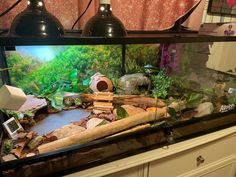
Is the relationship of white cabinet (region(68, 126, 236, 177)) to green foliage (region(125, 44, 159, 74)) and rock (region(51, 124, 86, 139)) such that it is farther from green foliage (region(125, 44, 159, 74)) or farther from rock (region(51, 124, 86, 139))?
green foliage (region(125, 44, 159, 74))

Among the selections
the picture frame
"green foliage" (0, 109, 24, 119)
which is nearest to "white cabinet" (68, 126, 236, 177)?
"green foliage" (0, 109, 24, 119)

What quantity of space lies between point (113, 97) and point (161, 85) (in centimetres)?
27

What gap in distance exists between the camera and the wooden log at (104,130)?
2.74 ft

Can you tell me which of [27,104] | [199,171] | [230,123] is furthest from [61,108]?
[230,123]

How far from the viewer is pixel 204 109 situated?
1.21 meters

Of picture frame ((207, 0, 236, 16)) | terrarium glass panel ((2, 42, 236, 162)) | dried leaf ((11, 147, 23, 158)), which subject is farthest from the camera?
picture frame ((207, 0, 236, 16))

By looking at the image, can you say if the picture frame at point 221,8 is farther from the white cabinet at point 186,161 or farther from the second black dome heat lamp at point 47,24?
the second black dome heat lamp at point 47,24

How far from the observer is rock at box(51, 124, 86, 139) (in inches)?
35.9

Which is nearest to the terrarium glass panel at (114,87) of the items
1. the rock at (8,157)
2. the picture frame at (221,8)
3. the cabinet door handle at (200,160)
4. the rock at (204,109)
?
the rock at (204,109)

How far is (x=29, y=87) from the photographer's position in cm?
114

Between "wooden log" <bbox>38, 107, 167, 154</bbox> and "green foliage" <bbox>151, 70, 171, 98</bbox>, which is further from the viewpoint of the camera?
"green foliage" <bbox>151, 70, 171, 98</bbox>

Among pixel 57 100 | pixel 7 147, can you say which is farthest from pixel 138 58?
pixel 7 147

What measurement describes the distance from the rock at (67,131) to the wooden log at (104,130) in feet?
0.13

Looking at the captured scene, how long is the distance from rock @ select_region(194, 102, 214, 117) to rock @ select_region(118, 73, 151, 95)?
31 centimetres
